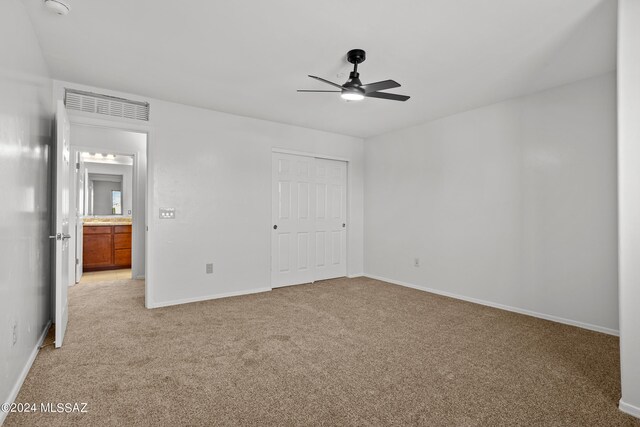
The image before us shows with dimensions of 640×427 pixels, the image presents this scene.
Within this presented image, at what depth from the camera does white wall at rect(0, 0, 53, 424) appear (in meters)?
1.82

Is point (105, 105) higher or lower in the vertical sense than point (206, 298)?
higher

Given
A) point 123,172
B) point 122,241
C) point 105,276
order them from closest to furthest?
point 105,276
point 122,241
point 123,172

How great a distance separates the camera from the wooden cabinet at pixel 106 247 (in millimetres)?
6207

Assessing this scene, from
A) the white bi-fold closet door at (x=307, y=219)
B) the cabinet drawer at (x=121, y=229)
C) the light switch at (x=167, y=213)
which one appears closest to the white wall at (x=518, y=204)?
the white bi-fold closet door at (x=307, y=219)

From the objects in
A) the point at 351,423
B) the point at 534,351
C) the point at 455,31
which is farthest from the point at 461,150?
the point at 351,423

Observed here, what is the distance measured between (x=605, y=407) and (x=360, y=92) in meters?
2.72

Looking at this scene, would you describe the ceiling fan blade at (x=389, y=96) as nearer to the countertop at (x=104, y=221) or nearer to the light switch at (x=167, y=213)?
the light switch at (x=167, y=213)

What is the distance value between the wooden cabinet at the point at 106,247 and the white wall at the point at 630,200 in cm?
724

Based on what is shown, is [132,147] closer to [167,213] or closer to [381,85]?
[167,213]

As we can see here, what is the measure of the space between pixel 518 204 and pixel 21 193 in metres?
4.62

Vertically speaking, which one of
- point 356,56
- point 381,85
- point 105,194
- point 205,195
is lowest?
point 205,195

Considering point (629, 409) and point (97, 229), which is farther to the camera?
point (97, 229)

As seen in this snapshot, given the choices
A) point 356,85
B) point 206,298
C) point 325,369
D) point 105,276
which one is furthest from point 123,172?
point 325,369

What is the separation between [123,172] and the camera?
23.2 feet
